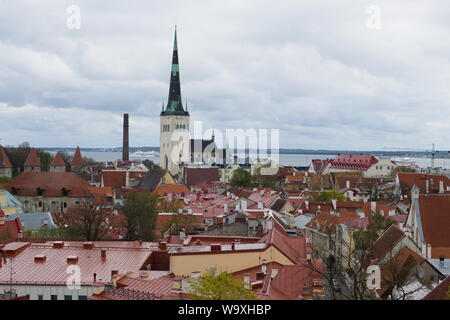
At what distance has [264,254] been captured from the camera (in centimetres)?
1912

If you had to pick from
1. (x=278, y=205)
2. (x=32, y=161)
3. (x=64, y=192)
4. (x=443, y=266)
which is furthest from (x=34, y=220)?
(x=32, y=161)

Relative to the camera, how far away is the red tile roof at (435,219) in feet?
84.7

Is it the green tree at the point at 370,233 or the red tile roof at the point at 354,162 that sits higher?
the red tile roof at the point at 354,162

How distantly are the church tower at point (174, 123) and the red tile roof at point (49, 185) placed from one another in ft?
179

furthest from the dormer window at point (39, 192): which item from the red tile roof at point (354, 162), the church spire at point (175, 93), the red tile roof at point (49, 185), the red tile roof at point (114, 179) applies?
the red tile roof at point (354, 162)

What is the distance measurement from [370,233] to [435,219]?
329 cm

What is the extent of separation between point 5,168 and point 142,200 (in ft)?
122

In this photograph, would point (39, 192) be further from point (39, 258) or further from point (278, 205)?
point (39, 258)

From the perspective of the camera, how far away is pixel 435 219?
1053 inches

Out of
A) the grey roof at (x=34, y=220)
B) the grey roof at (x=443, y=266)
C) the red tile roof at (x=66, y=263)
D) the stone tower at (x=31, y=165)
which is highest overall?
the stone tower at (x=31, y=165)

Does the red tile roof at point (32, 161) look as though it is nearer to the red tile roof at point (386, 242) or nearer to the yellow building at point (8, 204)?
the yellow building at point (8, 204)

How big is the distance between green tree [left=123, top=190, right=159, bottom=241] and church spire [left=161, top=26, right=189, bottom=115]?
7276 cm
